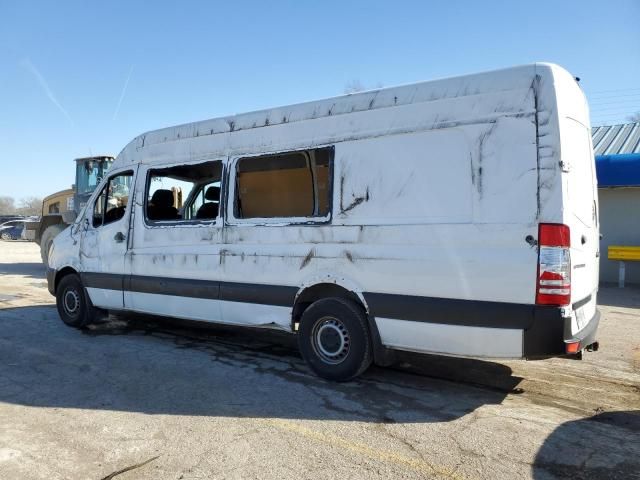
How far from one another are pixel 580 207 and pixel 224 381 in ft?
11.7

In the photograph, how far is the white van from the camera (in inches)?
160

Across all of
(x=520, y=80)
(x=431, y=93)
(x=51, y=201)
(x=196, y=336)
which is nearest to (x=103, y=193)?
(x=196, y=336)

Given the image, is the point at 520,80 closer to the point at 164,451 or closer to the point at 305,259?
the point at 305,259

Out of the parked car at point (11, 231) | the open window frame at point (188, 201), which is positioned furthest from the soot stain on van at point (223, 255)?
the parked car at point (11, 231)

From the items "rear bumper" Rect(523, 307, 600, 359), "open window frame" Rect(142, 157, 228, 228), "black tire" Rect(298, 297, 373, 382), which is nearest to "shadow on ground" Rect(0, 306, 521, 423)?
"black tire" Rect(298, 297, 373, 382)

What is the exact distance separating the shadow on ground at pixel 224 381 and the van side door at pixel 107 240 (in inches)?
26.3

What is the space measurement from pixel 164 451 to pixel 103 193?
15.8 ft

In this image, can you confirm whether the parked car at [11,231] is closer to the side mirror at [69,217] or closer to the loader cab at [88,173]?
the loader cab at [88,173]

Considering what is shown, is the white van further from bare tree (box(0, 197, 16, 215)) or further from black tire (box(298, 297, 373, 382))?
bare tree (box(0, 197, 16, 215))

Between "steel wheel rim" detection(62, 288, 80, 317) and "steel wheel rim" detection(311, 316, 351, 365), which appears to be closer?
"steel wheel rim" detection(311, 316, 351, 365)

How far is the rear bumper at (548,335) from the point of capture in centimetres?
398

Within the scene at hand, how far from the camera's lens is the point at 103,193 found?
24.5ft

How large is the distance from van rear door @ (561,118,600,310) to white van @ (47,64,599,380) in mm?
25

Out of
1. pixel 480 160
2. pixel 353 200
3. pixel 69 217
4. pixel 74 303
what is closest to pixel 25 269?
pixel 69 217
